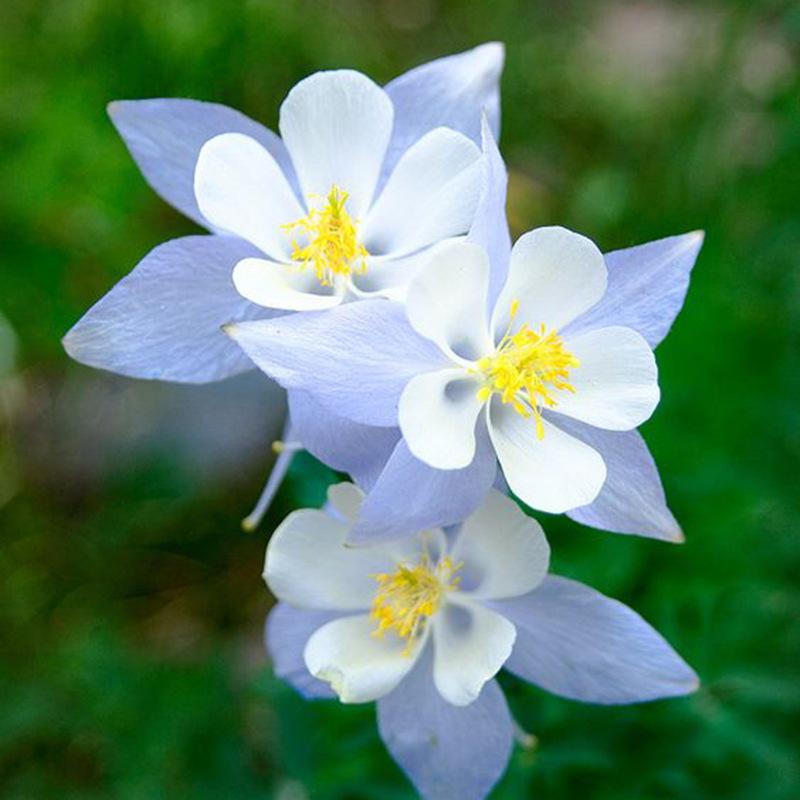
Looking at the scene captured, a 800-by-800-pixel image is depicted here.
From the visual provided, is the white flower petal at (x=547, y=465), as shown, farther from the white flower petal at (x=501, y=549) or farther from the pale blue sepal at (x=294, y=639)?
the pale blue sepal at (x=294, y=639)

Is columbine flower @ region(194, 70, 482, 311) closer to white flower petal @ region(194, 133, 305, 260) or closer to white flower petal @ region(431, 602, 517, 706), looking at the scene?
white flower petal @ region(194, 133, 305, 260)

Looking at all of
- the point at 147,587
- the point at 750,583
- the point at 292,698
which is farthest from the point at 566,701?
the point at 147,587

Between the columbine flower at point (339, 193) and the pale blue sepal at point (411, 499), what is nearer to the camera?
the pale blue sepal at point (411, 499)

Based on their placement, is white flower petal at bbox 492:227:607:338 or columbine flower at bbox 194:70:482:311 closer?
white flower petal at bbox 492:227:607:338

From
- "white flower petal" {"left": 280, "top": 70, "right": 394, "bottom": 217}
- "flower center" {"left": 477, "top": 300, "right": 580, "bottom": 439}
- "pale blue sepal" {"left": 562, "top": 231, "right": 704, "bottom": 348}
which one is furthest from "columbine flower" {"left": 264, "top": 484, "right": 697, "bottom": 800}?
"white flower petal" {"left": 280, "top": 70, "right": 394, "bottom": 217}

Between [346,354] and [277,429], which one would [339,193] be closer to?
[346,354]

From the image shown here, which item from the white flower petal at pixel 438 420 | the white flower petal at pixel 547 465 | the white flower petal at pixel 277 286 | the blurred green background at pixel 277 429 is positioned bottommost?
the blurred green background at pixel 277 429

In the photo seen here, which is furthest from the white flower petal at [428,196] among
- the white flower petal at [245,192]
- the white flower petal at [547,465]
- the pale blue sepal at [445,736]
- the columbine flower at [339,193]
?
the pale blue sepal at [445,736]
